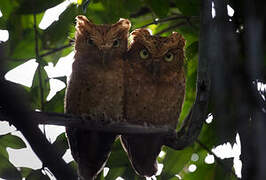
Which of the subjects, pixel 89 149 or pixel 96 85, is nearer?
pixel 96 85

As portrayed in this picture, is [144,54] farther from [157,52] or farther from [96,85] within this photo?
[96,85]

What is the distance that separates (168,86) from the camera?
3275mm

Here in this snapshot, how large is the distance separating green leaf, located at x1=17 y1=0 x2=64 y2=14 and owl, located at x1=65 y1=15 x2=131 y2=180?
27.3 inches

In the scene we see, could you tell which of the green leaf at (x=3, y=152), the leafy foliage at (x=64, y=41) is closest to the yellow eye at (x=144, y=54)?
the leafy foliage at (x=64, y=41)

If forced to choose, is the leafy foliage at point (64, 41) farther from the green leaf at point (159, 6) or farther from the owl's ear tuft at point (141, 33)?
the owl's ear tuft at point (141, 33)

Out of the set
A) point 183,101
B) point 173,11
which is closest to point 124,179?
point 183,101

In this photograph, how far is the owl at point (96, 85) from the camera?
3.12m

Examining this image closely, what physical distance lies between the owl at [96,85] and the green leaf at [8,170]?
0.84 metres

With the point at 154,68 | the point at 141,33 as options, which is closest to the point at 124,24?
the point at 141,33

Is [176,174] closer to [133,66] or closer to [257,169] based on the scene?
[133,66]

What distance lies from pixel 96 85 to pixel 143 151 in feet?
2.39

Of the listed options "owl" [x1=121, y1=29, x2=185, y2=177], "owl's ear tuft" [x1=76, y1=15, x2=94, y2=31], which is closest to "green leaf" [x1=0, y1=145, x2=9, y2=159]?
"owl" [x1=121, y1=29, x2=185, y2=177]

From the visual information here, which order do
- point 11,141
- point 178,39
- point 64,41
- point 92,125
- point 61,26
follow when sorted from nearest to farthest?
point 92,125, point 11,141, point 61,26, point 64,41, point 178,39

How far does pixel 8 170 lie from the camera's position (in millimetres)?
2133
